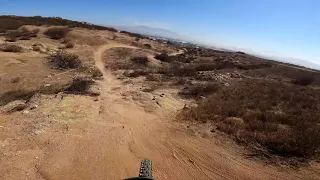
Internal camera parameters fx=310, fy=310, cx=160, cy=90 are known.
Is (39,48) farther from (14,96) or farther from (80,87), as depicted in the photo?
(80,87)

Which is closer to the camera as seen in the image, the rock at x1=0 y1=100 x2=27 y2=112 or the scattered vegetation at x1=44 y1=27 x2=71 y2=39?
the rock at x1=0 y1=100 x2=27 y2=112

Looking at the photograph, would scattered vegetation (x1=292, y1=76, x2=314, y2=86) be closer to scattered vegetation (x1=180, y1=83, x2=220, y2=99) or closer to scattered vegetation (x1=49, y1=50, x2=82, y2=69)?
scattered vegetation (x1=180, y1=83, x2=220, y2=99)

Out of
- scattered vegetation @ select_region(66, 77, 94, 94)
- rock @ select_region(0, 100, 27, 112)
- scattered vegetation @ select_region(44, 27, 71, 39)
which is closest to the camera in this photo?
rock @ select_region(0, 100, 27, 112)

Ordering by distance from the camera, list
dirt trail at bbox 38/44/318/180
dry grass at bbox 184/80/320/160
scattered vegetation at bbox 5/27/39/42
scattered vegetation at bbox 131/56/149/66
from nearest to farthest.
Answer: dirt trail at bbox 38/44/318/180 → dry grass at bbox 184/80/320/160 → scattered vegetation at bbox 131/56/149/66 → scattered vegetation at bbox 5/27/39/42

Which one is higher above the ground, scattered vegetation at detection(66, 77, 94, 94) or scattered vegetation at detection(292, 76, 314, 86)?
scattered vegetation at detection(292, 76, 314, 86)

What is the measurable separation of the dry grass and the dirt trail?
120 cm

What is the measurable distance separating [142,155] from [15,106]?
26.9 ft

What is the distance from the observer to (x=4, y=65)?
2703cm

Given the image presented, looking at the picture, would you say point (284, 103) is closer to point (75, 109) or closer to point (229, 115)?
point (229, 115)

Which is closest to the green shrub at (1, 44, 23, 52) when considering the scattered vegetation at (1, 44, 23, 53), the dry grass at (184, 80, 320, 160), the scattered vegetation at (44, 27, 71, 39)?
the scattered vegetation at (1, 44, 23, 53)

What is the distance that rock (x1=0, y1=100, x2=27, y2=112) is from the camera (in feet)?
47.7

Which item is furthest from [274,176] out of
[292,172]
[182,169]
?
[182,169]

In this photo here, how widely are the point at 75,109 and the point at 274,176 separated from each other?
9.02 meters

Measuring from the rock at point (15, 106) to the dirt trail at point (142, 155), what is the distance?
387cm
